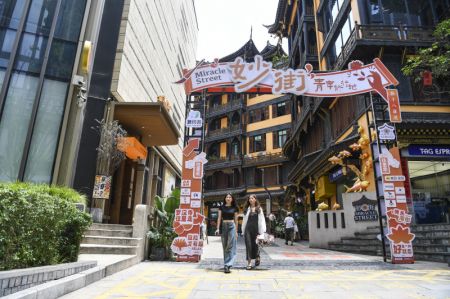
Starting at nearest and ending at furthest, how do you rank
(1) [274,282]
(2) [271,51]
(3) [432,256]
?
(1) [274,282] → (3) [432,256] → (2) [271,51]

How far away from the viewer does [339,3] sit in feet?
61.7

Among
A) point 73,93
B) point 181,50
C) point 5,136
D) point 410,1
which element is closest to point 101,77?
point 73,93

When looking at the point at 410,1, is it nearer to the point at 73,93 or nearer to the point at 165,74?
the point at 165,74

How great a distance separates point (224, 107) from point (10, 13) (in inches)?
1259

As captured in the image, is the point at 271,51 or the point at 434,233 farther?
the point at 271,51

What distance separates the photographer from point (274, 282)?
5.69 meters

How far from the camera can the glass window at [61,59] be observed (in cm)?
1098

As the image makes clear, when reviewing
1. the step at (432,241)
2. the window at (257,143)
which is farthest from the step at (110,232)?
the window at (257,143)

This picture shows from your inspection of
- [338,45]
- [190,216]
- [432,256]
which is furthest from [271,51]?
[190,216]

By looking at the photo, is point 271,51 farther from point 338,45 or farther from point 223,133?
point 338,45

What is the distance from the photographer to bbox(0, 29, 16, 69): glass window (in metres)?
10.4

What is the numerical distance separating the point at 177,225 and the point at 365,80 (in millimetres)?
7364

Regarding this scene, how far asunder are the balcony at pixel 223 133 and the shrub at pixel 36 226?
111 feet

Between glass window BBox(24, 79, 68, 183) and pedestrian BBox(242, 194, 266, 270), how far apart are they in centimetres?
692
